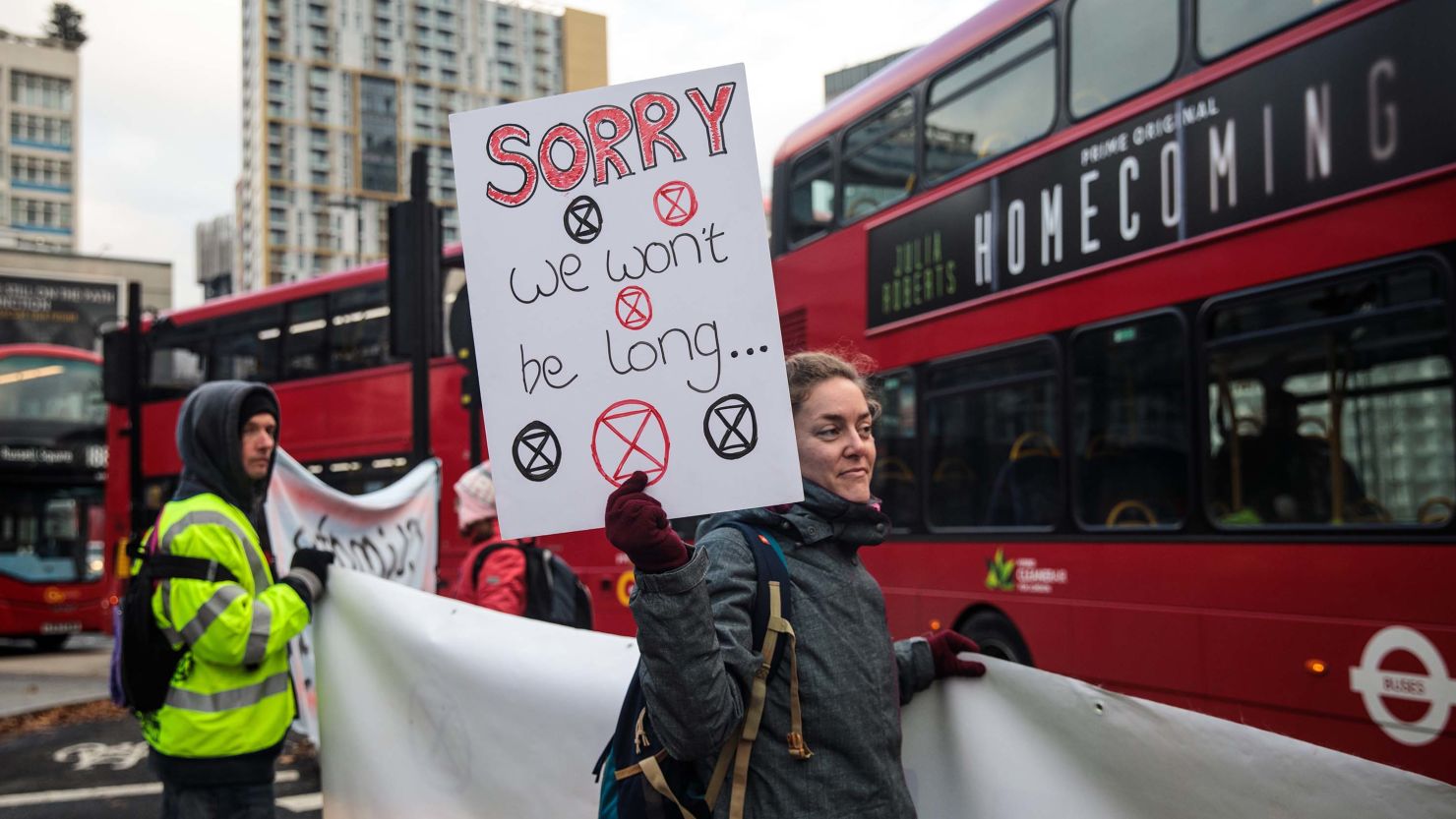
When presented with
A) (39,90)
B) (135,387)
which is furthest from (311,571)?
(39,90)

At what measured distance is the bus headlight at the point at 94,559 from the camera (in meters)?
17.9

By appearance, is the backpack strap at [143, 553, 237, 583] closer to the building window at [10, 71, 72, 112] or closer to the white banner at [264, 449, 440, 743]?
the white banner at [264, 449, 440, 743]

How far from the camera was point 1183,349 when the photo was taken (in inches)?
217

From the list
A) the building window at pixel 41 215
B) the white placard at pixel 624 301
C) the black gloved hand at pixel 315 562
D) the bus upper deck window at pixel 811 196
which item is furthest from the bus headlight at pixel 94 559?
the building window at pixel 41 215

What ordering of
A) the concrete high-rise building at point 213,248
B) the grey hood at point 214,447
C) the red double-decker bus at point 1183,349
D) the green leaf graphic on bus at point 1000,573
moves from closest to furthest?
the grey hood at point 214,447, the red double-decker bus at point 1183,349, the green leaf graphic on bus at point 1000,573, the concrete high-rise building at point 213,248

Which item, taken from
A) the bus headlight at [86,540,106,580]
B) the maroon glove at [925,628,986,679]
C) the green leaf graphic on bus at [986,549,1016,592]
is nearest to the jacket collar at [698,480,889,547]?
the maroon glove at [925,628,986,679]

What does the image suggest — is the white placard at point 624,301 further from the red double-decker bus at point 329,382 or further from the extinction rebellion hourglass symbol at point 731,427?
the red double-decker bus at point 329,382

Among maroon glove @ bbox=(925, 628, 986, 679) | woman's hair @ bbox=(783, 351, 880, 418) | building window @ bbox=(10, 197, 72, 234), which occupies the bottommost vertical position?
maroon glove @ bbox=(925, 628, 986, 679)

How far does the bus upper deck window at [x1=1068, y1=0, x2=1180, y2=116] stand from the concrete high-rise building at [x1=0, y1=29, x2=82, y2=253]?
306ft

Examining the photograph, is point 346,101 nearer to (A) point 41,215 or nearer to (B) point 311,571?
(A) point 41,215

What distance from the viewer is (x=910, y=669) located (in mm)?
2250

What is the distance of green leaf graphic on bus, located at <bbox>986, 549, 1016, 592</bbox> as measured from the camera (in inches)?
256

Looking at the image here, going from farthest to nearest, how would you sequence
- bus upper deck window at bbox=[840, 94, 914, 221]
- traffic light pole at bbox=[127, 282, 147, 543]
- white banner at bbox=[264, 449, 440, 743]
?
traffic light pole at bbox=[127, 282, 147, 543] → bus upper deck window at bbox=[840, 94, 914, 221] → white banner at bbox=[264, 449, 440, 743]

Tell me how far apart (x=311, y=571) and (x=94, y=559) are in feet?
56.1
